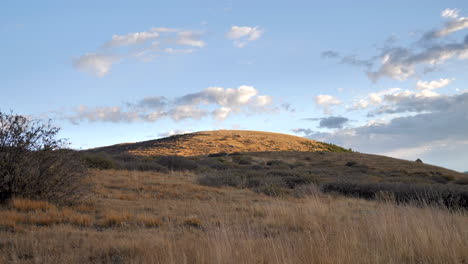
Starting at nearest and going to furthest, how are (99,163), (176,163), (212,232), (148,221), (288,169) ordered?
(212,232) → (148,221) → (99,163) → (176,163) → (288,169)

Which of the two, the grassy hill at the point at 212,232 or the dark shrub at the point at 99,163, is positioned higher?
the dark shrub at the point at 99,163

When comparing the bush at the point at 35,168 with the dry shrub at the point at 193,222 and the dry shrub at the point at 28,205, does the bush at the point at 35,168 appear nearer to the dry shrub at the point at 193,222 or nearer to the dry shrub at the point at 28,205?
the dry shrub at the point at 28,205

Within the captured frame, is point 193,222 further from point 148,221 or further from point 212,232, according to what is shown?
point 212,232

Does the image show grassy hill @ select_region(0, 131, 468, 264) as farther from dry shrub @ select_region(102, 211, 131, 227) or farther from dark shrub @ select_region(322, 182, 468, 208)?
dark shrub @ select_region(322, 182, 468, 208)

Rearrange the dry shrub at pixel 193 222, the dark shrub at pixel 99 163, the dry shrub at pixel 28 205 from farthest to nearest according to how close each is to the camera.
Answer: the dark shrub at pixel 99 163 → the dry shrub at pixel 28 205 → the dry shrub at pixel 193 222

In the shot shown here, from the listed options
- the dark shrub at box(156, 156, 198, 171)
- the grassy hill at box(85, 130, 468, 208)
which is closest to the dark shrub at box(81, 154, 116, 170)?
the grassy hill at box(85, 130, 468, 208)

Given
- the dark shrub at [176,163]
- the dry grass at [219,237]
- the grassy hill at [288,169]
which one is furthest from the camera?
the dark shrub at [176,163]

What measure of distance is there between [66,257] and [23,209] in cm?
418

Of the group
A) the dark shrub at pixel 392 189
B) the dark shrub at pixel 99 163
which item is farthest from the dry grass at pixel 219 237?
the dark shrub at pixel 99 163

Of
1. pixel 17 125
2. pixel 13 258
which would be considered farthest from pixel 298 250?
pixel 17 125

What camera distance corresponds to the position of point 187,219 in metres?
8.04

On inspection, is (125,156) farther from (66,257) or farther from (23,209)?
(66,257)

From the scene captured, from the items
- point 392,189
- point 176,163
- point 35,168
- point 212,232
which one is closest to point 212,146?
point 176,163

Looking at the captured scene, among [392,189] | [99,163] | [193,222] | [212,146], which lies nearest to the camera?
[193,222]
